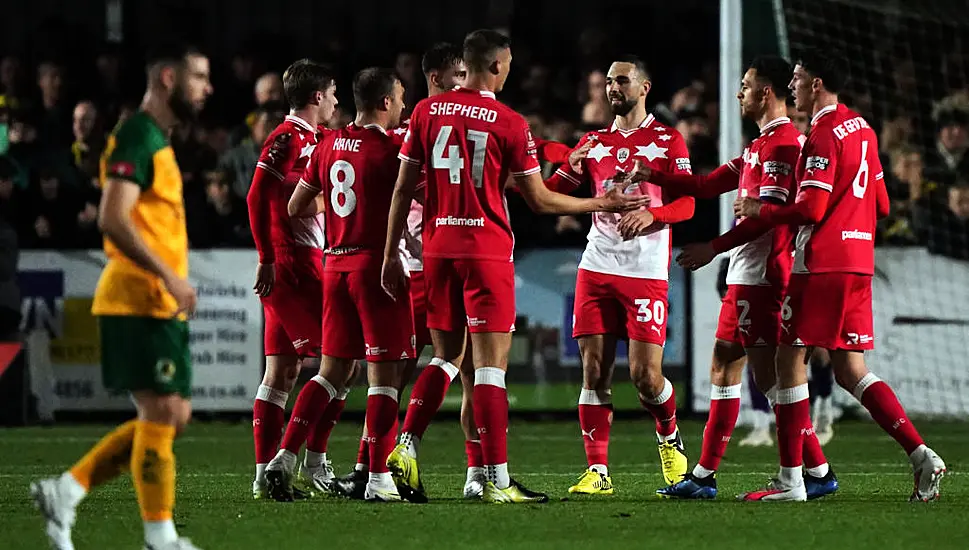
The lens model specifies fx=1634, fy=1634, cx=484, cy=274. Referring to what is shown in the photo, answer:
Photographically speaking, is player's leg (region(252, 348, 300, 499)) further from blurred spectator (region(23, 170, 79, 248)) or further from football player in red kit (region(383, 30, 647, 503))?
blurred spectator (region(23, 170, 79, 248))

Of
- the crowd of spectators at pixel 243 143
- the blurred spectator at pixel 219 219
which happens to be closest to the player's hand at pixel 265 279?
the crowd of spectators at pixel 243 143

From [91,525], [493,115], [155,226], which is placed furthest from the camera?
[493,115]

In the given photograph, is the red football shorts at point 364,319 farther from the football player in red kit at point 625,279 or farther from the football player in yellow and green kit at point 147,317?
the football player in yellow and green kit at point 147,317

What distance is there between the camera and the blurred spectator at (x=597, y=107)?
14859mm

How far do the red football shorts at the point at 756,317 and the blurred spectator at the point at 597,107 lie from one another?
6.40 meters

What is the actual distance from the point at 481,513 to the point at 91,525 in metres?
1.72

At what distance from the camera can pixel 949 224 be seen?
14180 millimetres

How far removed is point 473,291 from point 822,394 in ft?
17.9

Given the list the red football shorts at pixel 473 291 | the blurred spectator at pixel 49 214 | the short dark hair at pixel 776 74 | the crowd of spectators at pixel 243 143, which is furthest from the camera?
the blurred spectator at pixel 49 214

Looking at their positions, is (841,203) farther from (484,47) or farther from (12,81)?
(12,81)

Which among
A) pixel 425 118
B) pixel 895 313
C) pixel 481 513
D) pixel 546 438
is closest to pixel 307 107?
pixel 425 118

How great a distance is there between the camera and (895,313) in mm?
14062

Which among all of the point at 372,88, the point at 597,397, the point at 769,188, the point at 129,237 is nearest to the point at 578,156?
the point at 769,188

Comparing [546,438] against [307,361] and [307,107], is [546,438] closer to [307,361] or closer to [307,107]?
[307,361]
